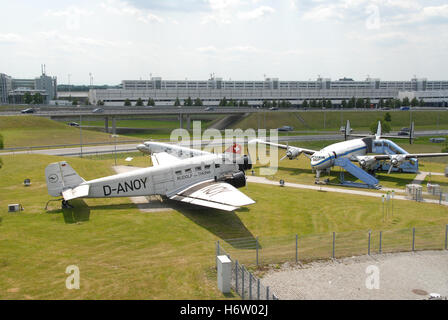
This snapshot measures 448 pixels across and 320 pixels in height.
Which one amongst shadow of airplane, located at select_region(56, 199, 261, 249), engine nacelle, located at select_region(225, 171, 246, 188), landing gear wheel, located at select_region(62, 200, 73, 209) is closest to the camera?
shadow of airplane, located at select_region(56, 199, 261, 249)

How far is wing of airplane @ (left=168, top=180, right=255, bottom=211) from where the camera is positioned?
31.2 meters

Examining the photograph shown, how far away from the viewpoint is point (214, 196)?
33.4 metres

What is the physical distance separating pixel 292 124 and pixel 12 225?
127 metres

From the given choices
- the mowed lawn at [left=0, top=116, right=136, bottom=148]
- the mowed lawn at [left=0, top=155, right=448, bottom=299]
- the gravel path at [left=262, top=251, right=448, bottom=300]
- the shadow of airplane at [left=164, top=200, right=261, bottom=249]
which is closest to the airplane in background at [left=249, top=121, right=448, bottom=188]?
the mowed lawn at [left=0, top=155, right=448, bottom=299]

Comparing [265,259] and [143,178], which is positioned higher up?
[143,178]

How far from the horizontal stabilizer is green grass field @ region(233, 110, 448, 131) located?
364 feet

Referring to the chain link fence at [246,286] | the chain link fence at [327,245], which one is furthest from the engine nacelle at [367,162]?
the chain link fence at [246,286]

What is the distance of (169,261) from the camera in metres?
24.9

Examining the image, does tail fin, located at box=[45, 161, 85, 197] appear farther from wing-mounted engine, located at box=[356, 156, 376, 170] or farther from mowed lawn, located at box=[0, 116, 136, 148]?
mowed lawn, located at box=[0, 116, 136, 148]

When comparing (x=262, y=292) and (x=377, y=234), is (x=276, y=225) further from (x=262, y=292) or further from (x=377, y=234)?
(x=262, y=292)

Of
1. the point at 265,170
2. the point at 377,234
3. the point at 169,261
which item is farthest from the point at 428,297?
the point at 265,170

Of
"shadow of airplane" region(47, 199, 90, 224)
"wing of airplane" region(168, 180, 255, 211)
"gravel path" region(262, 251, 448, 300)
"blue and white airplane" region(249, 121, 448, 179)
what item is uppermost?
"blue and white airplane" region(249, 121, 448, 179)

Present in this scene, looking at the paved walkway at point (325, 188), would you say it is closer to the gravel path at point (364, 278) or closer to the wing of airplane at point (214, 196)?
the wing of airplane at point (214, 196)

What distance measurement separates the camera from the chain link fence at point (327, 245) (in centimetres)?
2497
